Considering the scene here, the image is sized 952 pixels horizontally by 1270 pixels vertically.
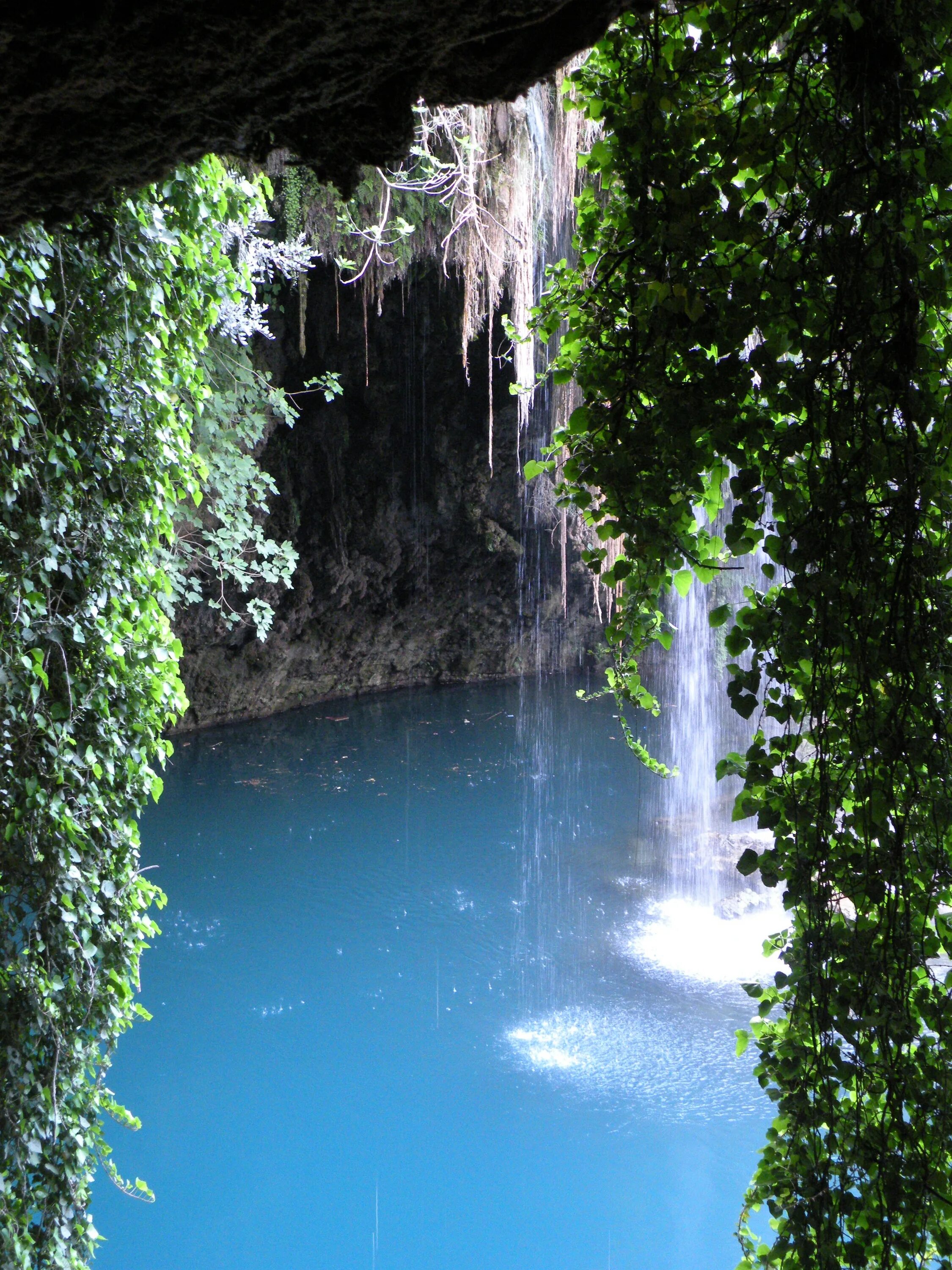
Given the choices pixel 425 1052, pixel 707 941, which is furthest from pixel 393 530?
pixel 425 1052

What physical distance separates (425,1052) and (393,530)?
325 inches

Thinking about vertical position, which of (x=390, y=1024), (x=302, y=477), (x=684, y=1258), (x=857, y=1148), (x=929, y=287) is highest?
(x=302, y=477)

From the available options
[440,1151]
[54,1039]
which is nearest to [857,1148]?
[54,1039]

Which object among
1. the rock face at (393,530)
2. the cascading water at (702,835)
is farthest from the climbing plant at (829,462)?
the rock face at (393,530)

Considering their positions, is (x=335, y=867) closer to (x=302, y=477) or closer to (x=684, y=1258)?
(x=684, y=1258)

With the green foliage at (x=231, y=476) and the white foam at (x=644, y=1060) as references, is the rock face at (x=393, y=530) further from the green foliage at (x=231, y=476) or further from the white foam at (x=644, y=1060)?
the white foam at (x=644, y=1060)

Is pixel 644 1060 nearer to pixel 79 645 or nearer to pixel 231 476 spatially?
pixel 79 645

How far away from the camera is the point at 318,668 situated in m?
12.5

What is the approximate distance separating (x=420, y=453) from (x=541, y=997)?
8208 millimetres

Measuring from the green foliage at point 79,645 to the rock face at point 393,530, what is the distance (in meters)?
7.44

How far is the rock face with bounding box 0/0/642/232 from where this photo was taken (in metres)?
0.91

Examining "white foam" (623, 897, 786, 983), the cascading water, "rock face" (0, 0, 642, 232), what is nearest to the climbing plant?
"rock face" (0, 0, 642, 232)

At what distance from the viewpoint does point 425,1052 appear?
5312mm

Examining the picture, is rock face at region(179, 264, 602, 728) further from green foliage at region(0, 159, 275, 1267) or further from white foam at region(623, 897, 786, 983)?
green foliage at region(0, 159, 275, 1267)
